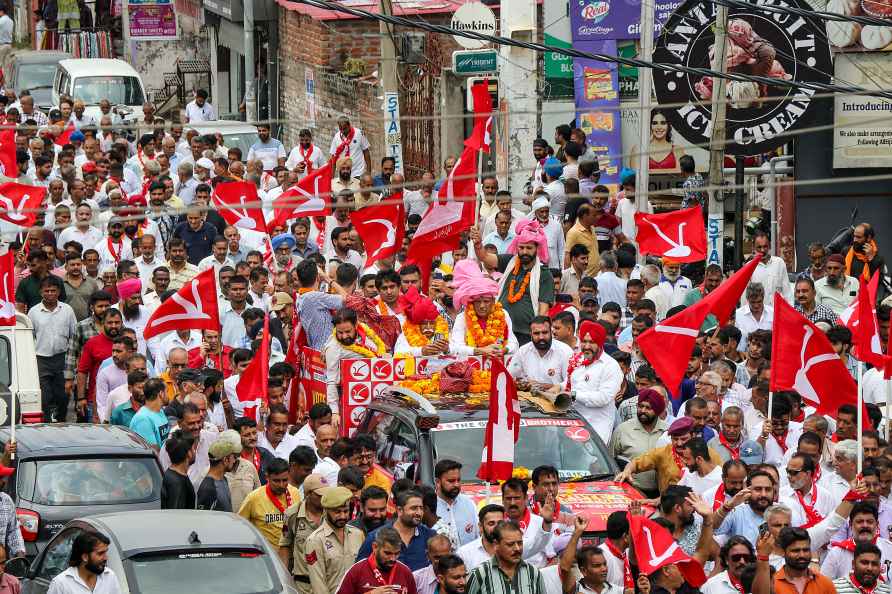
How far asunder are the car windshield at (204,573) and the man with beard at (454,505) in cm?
151

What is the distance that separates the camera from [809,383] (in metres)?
13.1

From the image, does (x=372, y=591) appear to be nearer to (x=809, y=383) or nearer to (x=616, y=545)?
(x=616, y=545)

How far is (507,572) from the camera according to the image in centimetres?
1025

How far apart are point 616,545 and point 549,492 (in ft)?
2.10

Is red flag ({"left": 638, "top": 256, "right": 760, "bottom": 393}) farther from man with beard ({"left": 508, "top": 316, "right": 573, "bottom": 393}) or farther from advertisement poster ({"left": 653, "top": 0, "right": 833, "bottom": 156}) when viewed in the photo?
advertisement poster ({"left": 653, "top": 0, "right": 833, "bottom": 156})

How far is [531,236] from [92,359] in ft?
14.2

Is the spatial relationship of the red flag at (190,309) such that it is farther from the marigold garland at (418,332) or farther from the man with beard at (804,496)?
the man with beard at (804,496)

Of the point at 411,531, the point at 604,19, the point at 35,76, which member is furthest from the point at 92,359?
the point at 35,76

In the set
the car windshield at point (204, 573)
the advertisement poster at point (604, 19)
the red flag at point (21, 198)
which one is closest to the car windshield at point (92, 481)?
the car windshield at point (204, 573)

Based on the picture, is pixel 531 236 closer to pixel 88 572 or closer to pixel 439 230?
pixel 439 230

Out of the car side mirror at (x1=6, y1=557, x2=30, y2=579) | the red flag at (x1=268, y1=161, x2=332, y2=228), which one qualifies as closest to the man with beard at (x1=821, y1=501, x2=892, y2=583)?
the car side mirror at (x1=6, y1=557, x2=30, y2=579)

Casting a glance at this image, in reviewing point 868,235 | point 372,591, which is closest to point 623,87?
point 868,235

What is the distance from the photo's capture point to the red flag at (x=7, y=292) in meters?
15.7

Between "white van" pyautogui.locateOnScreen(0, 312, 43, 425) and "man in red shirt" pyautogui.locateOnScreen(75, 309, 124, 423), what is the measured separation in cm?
68
